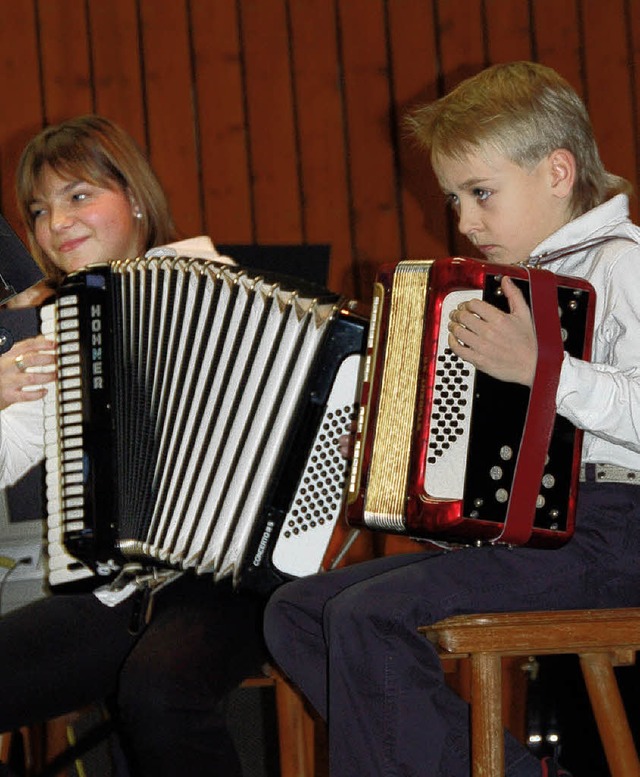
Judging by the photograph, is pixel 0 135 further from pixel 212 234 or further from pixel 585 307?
pixel 585 307

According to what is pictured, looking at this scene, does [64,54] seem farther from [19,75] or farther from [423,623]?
[423,623]

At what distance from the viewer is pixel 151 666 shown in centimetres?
164

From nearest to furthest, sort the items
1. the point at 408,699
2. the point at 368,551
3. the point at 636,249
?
1. the point at 408,699
2. the point at 636,249
3. the point at 368,551

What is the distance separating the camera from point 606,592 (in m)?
1.58

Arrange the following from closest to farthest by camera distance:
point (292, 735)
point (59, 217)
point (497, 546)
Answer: point (497, 546), point (292, 735), point (59, 217)

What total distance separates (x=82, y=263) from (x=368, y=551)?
1.31 meters

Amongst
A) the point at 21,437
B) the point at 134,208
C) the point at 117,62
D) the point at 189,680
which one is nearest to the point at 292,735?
the point at 189,680

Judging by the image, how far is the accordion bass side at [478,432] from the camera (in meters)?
1.46

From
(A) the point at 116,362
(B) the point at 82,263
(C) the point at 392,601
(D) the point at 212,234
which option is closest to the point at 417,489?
(C) the point at 392,601

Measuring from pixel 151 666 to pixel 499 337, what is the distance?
28.5 inches

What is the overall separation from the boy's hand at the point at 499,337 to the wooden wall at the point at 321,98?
1765 millimetres

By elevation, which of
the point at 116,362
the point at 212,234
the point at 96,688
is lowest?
the point at 96,688

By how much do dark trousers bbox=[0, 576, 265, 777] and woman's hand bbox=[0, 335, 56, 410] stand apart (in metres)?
0.36

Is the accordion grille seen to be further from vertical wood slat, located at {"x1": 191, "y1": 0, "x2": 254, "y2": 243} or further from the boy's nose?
vertical wood slat, located at {"x1": 191, "y1": 0, "x2": 254, "y2": 243}
